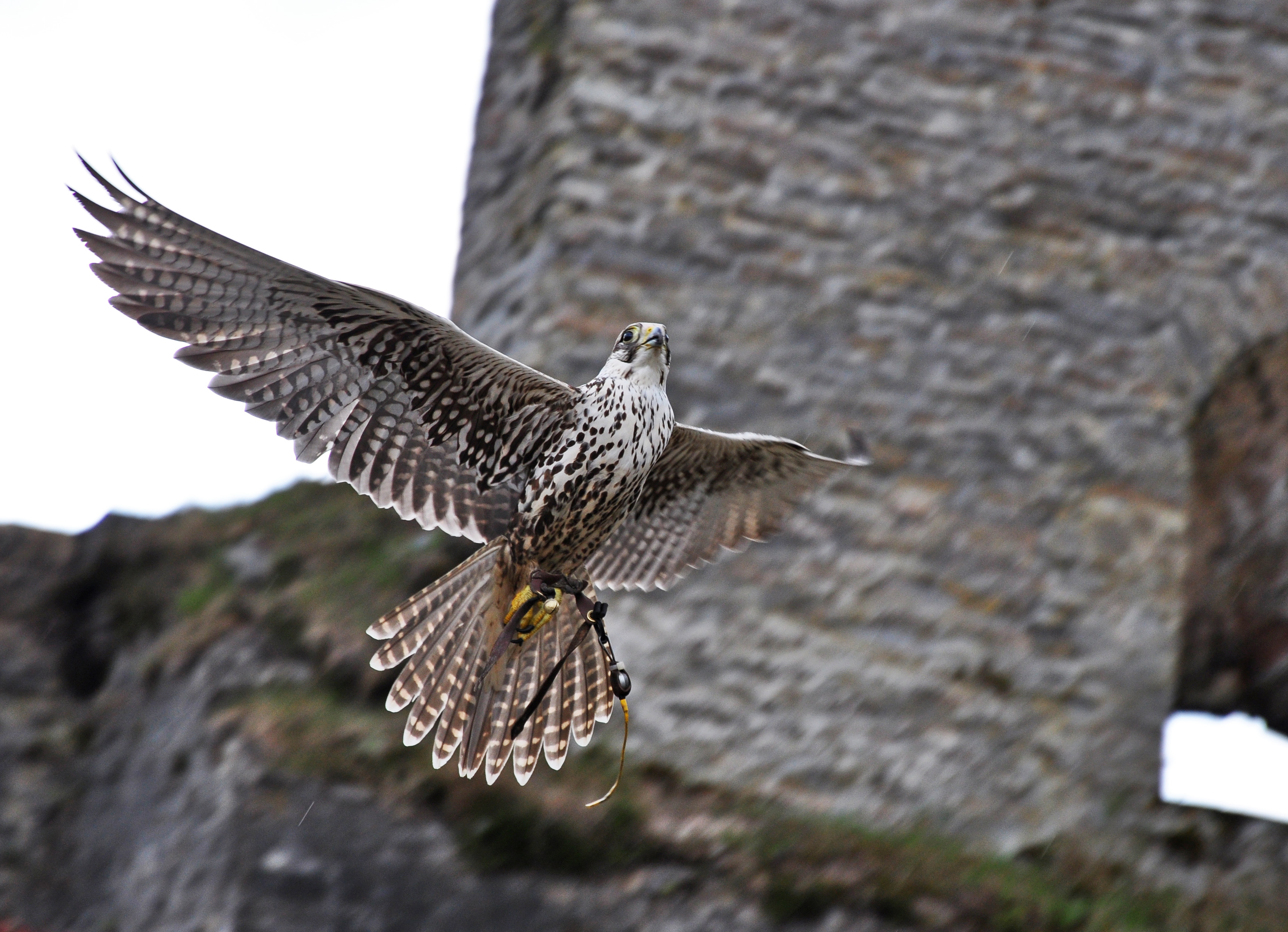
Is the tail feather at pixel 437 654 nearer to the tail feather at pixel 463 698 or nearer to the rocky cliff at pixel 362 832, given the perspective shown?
the tail feather at pixel 463 698

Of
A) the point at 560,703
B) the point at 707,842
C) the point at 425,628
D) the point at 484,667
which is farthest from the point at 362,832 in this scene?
the point at 484,667

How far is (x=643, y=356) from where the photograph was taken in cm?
163

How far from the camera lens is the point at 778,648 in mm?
3928

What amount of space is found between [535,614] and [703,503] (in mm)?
659

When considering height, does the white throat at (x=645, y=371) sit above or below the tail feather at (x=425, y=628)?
above

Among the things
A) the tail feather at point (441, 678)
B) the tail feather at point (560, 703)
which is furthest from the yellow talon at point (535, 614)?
the tail feather at point (441, 678)

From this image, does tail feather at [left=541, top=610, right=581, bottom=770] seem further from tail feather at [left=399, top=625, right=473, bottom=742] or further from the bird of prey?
tail feather at [left=399, top=625, right=473, bottom=742]

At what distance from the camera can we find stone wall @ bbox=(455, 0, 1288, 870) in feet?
12.8

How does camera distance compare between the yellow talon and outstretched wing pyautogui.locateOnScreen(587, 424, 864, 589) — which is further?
outstretched wing pyautogui.locateOnScreen(587, 424, 864, 589)

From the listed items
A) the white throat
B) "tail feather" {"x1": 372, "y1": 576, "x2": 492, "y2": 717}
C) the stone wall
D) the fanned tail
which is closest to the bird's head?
the white throat

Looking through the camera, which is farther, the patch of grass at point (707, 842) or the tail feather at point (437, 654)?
the patch of grass at point (707, 842)

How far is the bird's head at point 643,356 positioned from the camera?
63.7 inches

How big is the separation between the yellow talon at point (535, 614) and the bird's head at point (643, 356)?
0.28m

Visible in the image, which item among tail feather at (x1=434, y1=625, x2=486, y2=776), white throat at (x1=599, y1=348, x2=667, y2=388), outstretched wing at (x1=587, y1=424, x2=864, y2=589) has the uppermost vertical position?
white throat at (x1=599, y1=348, x2=667, y2=388)
